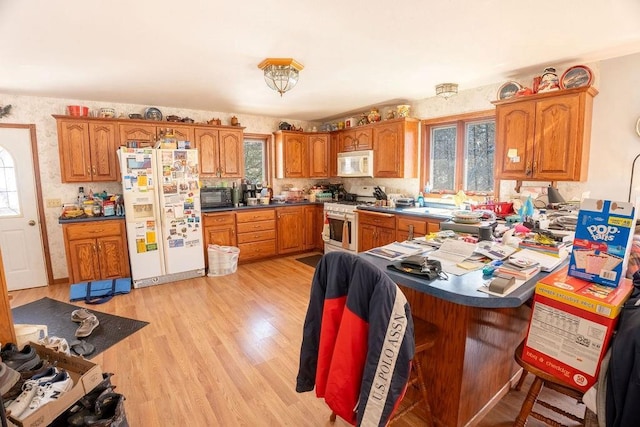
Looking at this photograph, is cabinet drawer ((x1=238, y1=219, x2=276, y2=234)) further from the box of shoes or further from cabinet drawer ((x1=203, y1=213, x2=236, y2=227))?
the box of shoes

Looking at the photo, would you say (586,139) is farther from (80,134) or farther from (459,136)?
(80,134)

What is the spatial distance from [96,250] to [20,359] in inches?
106

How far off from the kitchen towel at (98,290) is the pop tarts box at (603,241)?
433 cm

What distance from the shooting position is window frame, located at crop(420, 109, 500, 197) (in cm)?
374

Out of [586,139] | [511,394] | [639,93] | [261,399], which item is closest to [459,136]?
[586,139]

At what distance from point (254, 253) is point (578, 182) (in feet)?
13.6

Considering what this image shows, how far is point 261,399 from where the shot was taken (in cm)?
199

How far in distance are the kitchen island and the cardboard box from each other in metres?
0.10

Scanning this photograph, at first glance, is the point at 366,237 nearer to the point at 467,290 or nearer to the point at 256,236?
the point at 256,236

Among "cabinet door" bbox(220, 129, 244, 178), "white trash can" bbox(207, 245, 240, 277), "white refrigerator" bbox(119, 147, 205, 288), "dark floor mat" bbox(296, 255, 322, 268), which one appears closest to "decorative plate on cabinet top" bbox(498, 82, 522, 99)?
"dark floor mat" bbox(296, 255, 322, 268)

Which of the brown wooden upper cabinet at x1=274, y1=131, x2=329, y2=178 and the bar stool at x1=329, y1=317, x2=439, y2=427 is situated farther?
the brown wooden upper cabinet at x1=274, y1=131, x2=329, y2=178

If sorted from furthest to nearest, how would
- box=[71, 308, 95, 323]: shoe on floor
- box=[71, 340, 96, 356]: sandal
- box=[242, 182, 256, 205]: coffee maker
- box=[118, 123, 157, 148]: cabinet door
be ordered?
box=[242, 182, 256, 205]: coffee maker → box=[118, 123, 157, 148]: cabinet door → box=[71, 308, 95, 323]: shoe on floor → box=[71, 340, 96, 356]: sandal

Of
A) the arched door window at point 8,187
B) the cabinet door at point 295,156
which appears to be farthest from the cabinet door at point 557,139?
the arched door window at point 8,187

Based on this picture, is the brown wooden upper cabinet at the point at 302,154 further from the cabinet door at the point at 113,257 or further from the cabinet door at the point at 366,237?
the cabinet door at the point at 113,257
